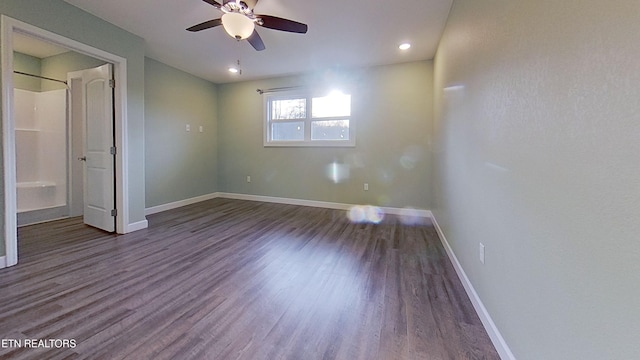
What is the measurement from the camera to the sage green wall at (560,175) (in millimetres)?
660

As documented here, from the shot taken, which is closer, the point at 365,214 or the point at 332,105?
the point at 365,214

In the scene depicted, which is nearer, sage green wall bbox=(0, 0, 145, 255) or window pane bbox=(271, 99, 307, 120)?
sage green wall bbox=(0, 0, 145, 255)

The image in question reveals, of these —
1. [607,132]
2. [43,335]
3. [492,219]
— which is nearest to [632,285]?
[607,132]

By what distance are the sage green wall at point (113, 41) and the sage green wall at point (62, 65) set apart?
94 centimetres

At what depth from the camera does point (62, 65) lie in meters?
3.98

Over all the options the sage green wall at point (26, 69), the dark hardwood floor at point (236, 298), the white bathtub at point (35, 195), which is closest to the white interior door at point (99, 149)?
the dark hardwood floor at point (236, 298)

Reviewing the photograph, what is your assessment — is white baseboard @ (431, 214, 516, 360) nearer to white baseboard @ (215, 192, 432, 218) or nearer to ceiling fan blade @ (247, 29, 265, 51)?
white baseboard @ (215, 192, 432, 218)

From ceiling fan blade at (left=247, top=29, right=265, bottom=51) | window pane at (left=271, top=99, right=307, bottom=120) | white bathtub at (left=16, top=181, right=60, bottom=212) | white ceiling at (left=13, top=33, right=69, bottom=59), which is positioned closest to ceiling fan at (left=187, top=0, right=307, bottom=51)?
ceiling fan blade at (left=247, top=29, right=265, bottom=51)

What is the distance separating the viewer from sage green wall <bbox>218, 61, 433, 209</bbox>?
4.21m

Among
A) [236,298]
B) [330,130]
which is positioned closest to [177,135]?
[330,130]

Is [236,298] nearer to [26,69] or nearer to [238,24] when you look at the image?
[238,24]

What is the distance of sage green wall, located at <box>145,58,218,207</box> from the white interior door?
76cm

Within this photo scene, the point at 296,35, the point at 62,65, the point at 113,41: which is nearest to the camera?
the point at 113,41

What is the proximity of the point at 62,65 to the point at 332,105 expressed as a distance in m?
4.38
